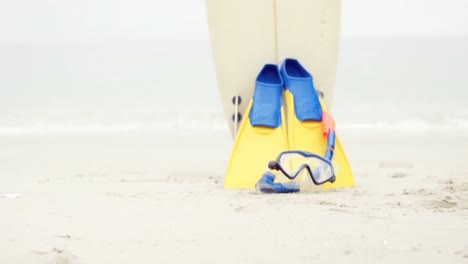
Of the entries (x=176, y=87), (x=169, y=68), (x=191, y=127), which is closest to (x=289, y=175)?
(x=191, y=127)

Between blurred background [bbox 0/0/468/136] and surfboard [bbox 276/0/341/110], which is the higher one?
surfboard [bbox 276/0/341/110]

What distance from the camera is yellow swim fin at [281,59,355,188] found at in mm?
5113

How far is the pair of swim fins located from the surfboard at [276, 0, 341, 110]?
59 cm

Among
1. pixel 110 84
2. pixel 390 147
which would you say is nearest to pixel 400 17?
pixel 110 84

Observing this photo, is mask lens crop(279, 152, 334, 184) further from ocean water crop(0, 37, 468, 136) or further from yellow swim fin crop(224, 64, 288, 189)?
ocean water crop(0, 37, 468, 136)

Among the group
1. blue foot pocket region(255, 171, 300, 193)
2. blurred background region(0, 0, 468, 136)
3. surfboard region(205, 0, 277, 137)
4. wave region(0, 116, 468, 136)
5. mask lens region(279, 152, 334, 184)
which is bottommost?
blurred background region(0, 0, 468, 136)

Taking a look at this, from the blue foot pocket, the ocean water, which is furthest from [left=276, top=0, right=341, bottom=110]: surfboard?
the ocean water

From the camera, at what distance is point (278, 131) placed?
206 inches

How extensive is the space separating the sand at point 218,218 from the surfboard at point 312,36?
782 mm

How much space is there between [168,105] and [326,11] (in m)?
6.90

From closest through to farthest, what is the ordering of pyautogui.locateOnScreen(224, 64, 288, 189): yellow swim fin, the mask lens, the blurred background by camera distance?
the mask lens < pyautogui.locateOnScreen(224, 64, 288, 189): yellow swim fin < the blurred background

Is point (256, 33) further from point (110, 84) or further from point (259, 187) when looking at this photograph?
point (110, 84)

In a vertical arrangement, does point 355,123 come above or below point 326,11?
below

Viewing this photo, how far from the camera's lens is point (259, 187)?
459 cm
